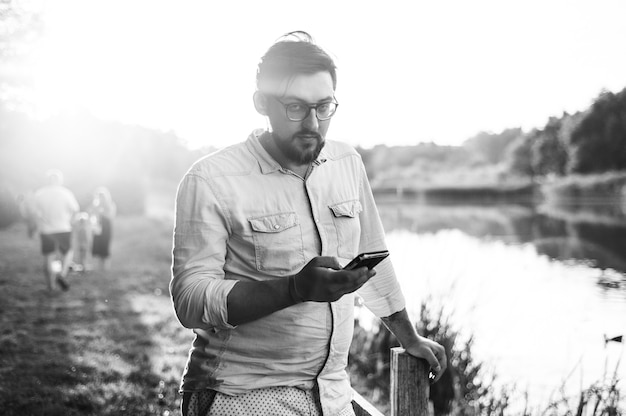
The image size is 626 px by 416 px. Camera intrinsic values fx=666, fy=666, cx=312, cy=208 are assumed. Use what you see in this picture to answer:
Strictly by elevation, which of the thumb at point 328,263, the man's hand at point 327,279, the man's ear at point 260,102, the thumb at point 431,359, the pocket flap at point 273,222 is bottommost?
the thumb at point 431,359

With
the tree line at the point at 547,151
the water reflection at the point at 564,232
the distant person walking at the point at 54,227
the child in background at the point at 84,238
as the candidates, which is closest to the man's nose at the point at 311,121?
the water reflection at the point at 564,232

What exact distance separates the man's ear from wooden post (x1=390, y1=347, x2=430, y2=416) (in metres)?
0.88

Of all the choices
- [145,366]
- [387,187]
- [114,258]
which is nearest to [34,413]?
[145,366]

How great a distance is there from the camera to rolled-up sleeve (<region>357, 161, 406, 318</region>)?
228 centimetres

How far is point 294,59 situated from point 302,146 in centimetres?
25

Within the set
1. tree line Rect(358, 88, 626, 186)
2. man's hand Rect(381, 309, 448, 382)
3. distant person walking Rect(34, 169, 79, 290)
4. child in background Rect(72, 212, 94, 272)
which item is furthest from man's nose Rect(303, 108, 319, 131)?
tree line Rect(358, 88, 626, 186)

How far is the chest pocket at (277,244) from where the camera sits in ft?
6.13

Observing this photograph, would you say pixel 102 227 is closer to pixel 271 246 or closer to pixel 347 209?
pixel 347 209

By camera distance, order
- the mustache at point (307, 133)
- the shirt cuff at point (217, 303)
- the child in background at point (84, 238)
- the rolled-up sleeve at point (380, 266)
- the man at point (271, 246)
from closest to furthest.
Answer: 1. the shirt cuff at point (217, 303)
2. the man at point (271, 246)
3. the mustache at point (307, 133)
4. the rolled-up sleeve at point (380, 266)
5. the child in background at point (84, 238)

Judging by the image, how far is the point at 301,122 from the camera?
6.32 feet

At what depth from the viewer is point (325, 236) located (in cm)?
198

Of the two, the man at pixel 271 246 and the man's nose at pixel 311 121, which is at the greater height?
the man's nose at pixel 311 121

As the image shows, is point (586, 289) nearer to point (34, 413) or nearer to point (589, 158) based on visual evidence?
Result: point (34, 413)

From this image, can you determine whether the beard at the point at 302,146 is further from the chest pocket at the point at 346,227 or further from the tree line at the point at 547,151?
the tree line at the point at 547,151
